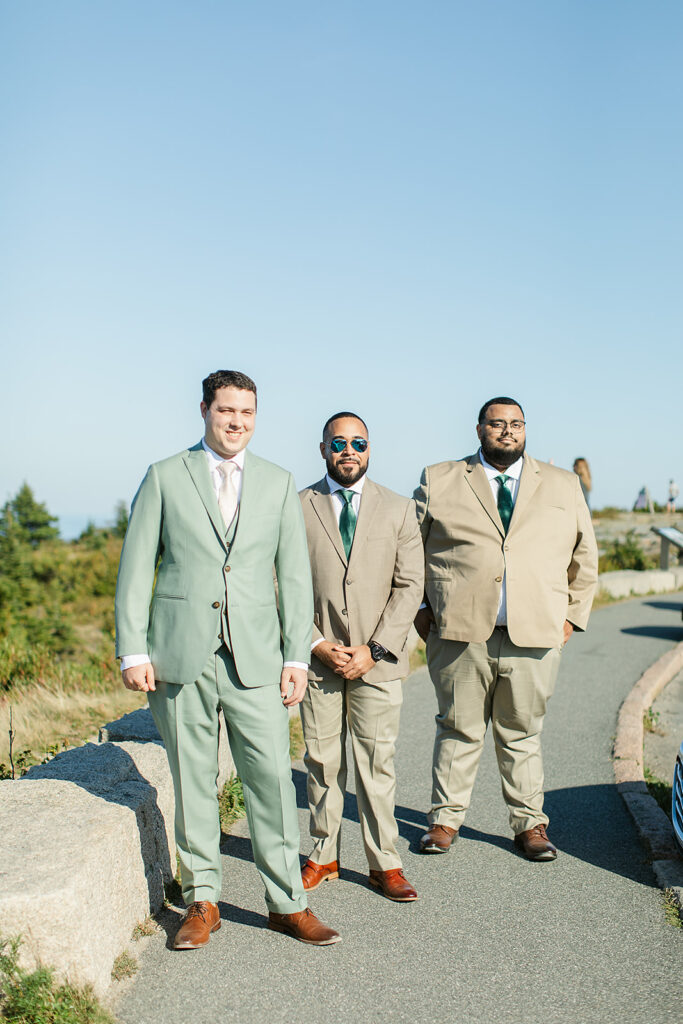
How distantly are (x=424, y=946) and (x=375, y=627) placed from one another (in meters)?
1.34

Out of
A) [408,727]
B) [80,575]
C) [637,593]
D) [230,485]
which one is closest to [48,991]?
[230,485]

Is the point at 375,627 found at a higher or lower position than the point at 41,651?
higher

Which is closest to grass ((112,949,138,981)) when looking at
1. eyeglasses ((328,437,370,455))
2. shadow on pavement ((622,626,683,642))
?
eyeglasses ((328,437,370,455))

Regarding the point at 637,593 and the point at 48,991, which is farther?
the point at 637,593

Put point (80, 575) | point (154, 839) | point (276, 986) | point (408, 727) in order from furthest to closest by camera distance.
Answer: point (80, 575), point (408, 727), point (154, 839), point (276, 986)

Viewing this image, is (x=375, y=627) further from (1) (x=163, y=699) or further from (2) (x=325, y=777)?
(1) (x=163, y=699)

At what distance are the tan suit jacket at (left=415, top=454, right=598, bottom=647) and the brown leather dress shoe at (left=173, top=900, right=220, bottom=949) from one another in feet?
5.75

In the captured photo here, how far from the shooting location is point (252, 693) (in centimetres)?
353

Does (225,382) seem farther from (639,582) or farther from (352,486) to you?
(639,582)

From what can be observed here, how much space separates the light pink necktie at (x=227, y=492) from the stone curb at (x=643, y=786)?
2.62 m

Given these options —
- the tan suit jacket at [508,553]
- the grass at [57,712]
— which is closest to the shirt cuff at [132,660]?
the tan suit jacket at [508,553]

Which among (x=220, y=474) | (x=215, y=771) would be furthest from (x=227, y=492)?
(x=215, y=771)

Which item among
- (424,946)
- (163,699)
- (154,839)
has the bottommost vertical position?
(424,946)

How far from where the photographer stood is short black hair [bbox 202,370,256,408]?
11.5ft
